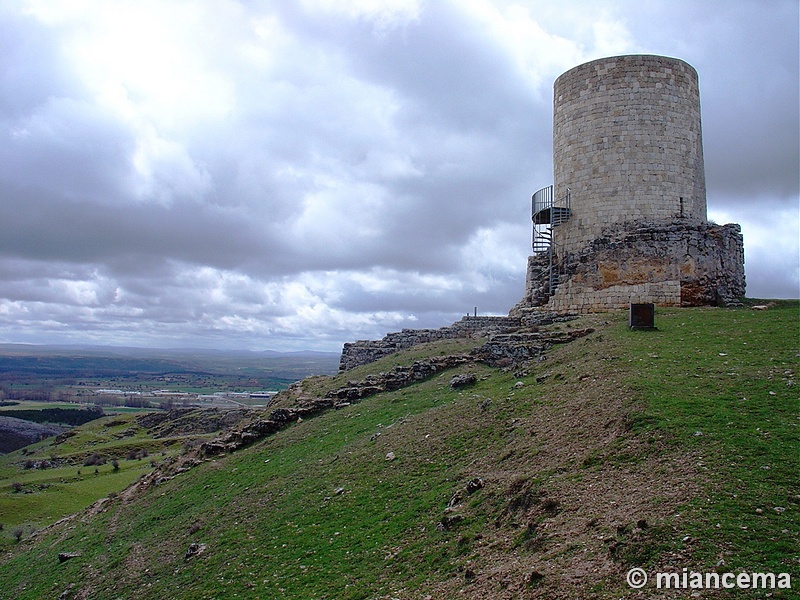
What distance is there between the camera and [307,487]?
1747 cm

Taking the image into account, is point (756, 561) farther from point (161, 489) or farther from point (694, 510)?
point (161, 489)

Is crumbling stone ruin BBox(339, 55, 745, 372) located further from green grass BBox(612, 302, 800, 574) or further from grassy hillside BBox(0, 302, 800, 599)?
green grass BBox(612, 302, 800, 574)

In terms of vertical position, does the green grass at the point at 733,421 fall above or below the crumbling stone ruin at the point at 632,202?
below

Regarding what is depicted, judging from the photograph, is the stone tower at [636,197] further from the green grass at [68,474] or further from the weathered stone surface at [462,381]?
the green grass at [68,474]

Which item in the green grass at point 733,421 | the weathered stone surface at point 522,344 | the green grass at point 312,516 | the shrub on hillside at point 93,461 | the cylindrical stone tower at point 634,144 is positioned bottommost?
the shrub on hillside at point 93,461

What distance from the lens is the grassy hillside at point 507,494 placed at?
9.46 m

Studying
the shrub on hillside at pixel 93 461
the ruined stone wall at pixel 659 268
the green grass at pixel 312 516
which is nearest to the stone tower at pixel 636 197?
the ruined stone wall at pixel 659 268

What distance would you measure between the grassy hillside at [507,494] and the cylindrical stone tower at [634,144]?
8767mm

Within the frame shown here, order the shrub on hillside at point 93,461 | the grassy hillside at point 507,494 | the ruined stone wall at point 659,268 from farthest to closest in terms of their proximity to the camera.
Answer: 1. the shrub on hillside at point 93,461
2. the ruined stone wall at point 659,268
3. the grassy hillside at point 507,494

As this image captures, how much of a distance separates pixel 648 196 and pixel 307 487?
75.7ft

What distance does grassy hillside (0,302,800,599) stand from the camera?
372 inches

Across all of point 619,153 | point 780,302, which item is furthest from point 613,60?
point 780,302

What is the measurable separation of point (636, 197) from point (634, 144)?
275cm

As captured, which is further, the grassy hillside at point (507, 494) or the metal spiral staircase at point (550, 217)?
the metal spiral staircase at point (550, 217)
